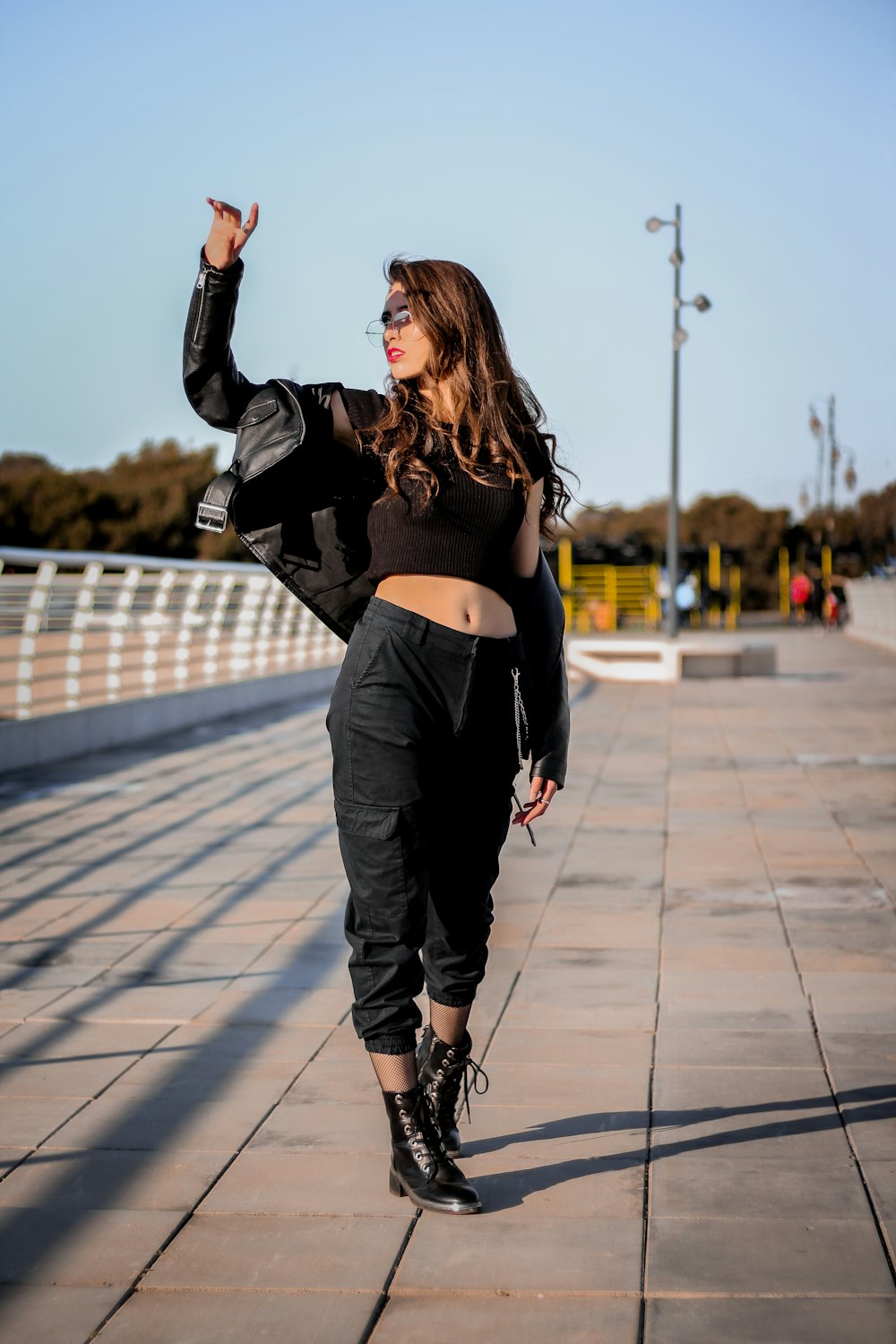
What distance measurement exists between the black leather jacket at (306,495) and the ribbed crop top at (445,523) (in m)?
0.12

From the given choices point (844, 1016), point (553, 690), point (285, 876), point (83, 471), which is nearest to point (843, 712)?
point (285, 876)

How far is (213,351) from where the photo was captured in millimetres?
2865

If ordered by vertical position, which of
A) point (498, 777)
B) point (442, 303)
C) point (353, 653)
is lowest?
point (498, 777)

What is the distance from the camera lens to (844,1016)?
4266mm

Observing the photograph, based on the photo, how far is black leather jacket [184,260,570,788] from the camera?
2.87 meters

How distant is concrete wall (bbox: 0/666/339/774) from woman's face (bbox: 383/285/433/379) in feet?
Result: 23.7

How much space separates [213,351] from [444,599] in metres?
0.62

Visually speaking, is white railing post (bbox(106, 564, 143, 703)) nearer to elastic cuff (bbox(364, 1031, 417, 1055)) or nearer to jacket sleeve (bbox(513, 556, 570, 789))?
jacket sleeve (bbox(513, 556, 570, 789))

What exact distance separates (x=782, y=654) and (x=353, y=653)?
85.7 feet

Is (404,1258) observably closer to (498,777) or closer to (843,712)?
(498,777)

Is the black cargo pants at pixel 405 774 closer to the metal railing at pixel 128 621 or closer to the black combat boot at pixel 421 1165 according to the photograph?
the black combat boot at pixel 421 1165

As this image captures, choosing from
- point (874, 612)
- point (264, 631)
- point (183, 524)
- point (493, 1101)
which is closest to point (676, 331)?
point (264, 631)

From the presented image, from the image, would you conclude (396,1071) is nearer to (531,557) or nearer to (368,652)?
(368,652)

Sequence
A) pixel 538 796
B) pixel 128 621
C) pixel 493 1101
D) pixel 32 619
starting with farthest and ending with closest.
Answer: pixel 128 621 < pixel 32 619 < pixel 493 1101 < pixel 538 796
